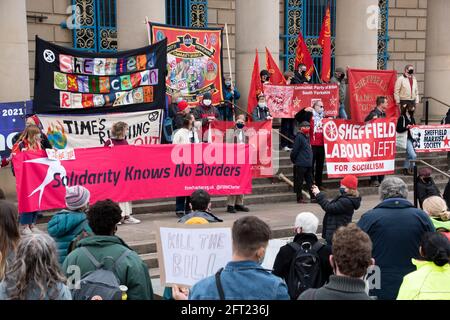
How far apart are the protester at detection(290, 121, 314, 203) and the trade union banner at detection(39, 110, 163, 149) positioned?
9.17 ft

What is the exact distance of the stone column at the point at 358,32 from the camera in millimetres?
17453

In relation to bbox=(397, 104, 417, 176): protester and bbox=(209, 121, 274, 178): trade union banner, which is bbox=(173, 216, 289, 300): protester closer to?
bbox=(209, 121, 274, 178): trade union banner

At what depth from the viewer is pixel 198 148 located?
11.7 m

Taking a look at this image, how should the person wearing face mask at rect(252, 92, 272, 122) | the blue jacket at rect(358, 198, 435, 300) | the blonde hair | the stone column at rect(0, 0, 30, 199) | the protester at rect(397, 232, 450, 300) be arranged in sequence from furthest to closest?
the person wearing face mask at rect(252, 92, 272, 122)
the stone column at rect(0, 0, 30, 199)
the blonde hair
the blue jacket at rect(358, 198, 435, 300)
the protester at rect(397, 232, 450, 300)

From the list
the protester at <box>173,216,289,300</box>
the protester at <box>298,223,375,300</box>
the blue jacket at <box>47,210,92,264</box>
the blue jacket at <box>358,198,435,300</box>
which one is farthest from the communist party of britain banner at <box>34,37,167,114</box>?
the protester at <box>298,223,375,300</box>

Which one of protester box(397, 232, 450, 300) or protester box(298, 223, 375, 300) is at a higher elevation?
protester box(298, 223, 375, 300)

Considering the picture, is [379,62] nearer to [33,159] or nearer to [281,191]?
[281,191]

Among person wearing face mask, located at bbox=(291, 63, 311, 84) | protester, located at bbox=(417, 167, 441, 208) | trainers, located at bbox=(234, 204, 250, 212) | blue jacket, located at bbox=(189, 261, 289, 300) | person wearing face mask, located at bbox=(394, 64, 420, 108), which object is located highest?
person wearing face mask, located at bbox=(291, 63, 311, 84)

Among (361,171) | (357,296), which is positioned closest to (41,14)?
(361,171)

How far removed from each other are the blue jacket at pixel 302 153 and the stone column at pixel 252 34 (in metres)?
3.44

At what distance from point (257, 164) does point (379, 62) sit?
9912mm

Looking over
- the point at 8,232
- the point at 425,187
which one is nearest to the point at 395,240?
the point at 8,232

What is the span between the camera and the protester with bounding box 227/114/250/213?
1237 cm

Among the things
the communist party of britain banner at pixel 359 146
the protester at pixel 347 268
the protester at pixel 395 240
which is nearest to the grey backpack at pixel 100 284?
the protester at pixel 347 268
